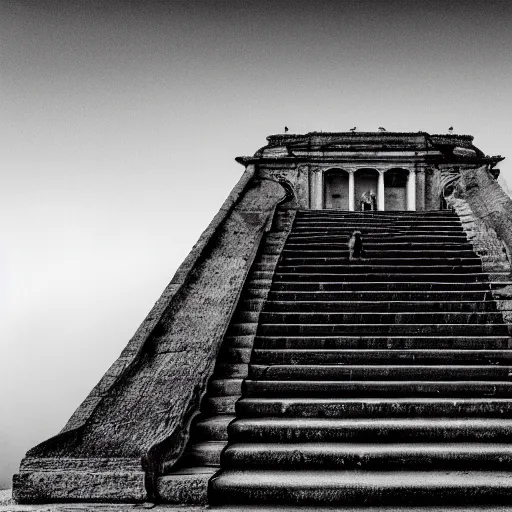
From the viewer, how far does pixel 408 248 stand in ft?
23.1

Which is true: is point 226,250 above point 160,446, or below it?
above

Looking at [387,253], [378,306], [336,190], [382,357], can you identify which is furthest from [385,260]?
[336,190]

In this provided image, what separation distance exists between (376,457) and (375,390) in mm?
790

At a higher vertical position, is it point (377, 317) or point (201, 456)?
point (377, 317)

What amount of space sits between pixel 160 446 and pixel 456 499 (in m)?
1.83

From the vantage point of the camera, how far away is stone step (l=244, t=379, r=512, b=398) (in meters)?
4.19

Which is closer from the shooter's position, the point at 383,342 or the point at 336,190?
the point at 383,342

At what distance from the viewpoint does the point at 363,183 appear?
22875 millimetres

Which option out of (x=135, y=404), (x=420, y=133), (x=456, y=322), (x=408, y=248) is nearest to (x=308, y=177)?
(x=420, y=133)

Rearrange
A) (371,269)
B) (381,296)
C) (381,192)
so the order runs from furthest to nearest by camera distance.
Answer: (381,192) → (371,269) → (381,296)

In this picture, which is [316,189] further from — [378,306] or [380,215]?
[378,306]

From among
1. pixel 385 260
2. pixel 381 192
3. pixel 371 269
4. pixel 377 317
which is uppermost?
pixel 381 192

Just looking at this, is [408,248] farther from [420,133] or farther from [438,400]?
[420,133]

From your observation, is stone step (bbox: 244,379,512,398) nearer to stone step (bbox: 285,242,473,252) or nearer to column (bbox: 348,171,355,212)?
stone step (bbox: 285,242,473,252)
